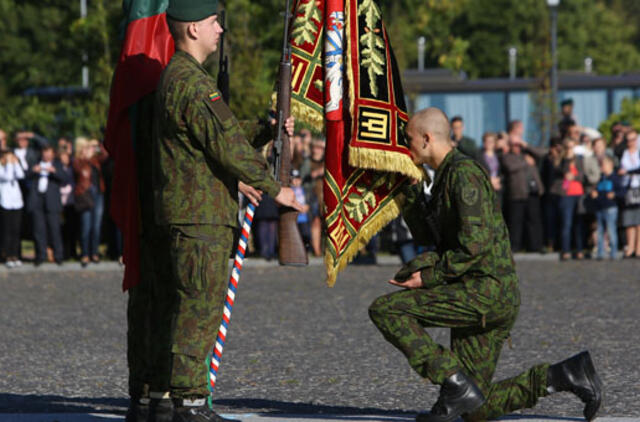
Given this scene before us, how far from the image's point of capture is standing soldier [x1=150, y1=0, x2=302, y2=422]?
5.73m

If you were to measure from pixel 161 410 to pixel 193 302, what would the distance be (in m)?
0.61

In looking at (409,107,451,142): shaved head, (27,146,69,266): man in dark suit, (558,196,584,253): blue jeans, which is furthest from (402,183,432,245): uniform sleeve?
(558,196,584,253): blue jeans

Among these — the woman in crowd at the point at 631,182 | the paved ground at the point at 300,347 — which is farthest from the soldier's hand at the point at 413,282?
the woman in crowd at the point at 631,182

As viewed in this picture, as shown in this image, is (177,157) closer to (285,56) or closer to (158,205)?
(158,205)

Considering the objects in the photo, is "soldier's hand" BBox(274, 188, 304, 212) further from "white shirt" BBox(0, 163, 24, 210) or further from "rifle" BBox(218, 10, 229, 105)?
"white shirt" BBox(0, 163, 24, 210)

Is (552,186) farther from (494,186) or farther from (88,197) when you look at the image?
(88,197)

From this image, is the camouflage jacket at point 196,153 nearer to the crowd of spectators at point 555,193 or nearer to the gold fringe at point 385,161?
the gold fringe at point 385,161

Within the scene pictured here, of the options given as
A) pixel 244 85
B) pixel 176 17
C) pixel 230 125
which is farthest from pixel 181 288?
pixel 244 85

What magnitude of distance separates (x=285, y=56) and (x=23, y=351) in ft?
13.8

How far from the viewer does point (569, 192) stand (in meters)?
18.8

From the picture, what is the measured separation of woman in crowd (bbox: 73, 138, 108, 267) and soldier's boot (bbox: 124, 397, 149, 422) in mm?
12105

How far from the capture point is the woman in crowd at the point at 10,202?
17.7m

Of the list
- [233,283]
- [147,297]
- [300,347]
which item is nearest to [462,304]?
[233,283]

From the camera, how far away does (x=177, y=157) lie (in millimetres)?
5809
